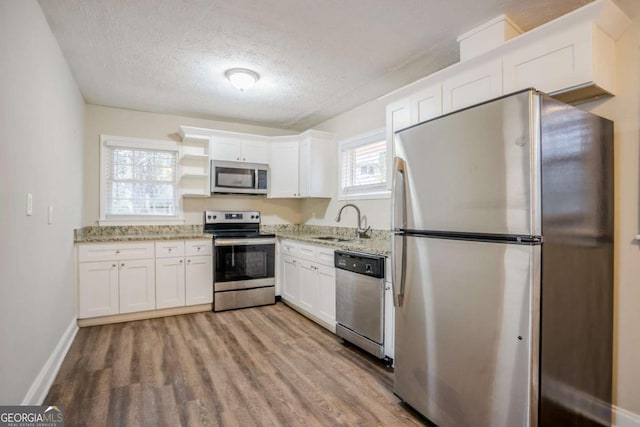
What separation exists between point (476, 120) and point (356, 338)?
1.98 m

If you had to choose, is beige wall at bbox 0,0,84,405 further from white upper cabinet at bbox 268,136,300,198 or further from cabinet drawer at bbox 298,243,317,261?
white upper cabinet at bbox 268,136,300,198

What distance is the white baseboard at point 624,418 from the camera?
173 cm

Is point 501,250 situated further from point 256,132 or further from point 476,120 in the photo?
point 256,132

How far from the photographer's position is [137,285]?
140 inches

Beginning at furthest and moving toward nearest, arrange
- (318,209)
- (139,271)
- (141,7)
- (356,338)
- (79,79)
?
1. (318,209)
2. (139,271)
3. (79,79)
4. (356,338)
5. (141,7)

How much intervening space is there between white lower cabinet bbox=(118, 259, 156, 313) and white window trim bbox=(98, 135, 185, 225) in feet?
2.40

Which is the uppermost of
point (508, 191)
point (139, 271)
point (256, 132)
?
point (256, 132)

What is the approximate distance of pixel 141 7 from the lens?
204 cm

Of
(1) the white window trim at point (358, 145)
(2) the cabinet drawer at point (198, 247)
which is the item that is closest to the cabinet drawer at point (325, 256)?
(1) the white window trim at point (358, 145)

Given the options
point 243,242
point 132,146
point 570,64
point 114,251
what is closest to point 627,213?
point 570,64

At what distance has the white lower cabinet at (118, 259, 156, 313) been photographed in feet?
11.5

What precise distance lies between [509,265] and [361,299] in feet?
4.82

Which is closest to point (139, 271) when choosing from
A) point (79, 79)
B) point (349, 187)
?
point (79, 79)

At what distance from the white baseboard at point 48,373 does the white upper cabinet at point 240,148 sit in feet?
8.06
